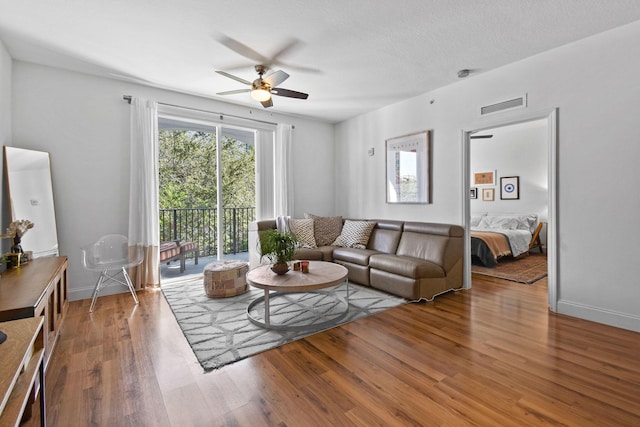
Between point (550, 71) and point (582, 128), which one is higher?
point (550, 71)

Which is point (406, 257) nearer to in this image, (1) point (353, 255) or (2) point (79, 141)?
(1) point (353, 255)

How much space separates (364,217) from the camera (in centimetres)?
535

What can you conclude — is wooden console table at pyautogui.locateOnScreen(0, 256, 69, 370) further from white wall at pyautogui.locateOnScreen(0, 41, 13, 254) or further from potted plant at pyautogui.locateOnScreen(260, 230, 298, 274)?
potted plant at pyautogui.locateOnScreen(260, 230, 298, 274)

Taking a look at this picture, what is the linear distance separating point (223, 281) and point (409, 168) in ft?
10.2

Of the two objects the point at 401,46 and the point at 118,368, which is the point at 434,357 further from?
the point at 401,46

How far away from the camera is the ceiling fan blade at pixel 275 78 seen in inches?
120

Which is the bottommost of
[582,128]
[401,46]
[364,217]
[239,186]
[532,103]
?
[364,217]

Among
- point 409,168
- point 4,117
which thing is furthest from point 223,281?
point 409,168

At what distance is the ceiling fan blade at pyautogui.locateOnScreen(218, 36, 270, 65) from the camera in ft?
9.20

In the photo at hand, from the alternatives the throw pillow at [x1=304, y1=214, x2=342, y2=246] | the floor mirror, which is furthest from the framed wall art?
the floor mirror

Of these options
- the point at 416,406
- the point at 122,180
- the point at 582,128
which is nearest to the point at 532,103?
the point at 582,128

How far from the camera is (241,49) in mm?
2971

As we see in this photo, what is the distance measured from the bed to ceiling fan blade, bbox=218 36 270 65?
4.28m

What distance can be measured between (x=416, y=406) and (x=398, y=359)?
49cm
